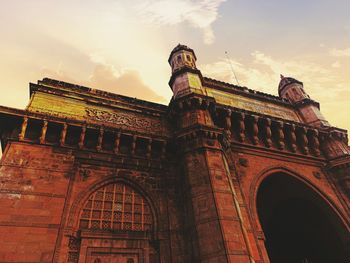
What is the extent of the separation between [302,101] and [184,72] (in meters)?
6.92

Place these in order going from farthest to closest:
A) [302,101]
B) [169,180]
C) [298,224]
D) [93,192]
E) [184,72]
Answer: [302,101], [184,72], [298,224], [169,180], [93,192]

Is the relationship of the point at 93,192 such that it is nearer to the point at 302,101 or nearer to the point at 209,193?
the point at 209,193

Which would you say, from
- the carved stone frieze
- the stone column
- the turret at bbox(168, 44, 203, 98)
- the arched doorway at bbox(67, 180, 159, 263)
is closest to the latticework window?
the arched doorway at bbox(67, 180, 159, 263)

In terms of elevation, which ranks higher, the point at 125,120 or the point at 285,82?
the point at 285,82

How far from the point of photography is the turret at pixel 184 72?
10.4m

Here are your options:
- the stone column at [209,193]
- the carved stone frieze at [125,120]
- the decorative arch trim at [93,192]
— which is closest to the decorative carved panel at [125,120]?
the carved stone frieze at [125,120]

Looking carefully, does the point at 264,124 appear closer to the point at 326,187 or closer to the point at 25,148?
the point at 326,187

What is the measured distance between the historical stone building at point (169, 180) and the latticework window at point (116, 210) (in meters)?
0.03

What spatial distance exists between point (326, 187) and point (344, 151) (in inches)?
93.2

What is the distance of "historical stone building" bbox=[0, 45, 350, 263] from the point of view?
6.34 meters

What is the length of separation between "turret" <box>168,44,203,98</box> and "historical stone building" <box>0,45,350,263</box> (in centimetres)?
7

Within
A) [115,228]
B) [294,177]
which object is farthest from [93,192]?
[294,177]

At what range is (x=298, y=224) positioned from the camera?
11.1 metres

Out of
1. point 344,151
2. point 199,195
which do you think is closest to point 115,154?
point 199,195
